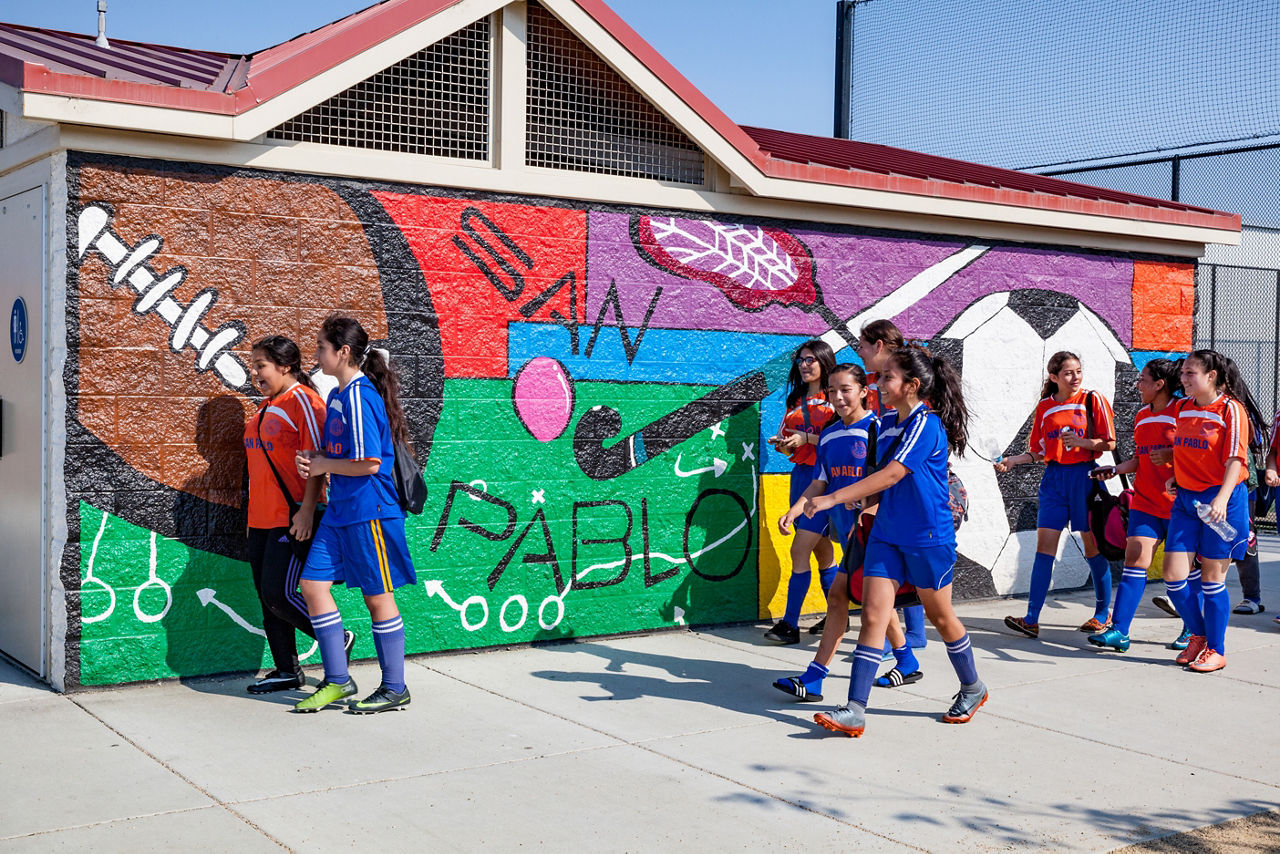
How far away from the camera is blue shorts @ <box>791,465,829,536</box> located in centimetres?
752

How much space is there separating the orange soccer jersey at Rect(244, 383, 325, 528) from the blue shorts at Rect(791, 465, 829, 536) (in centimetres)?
296

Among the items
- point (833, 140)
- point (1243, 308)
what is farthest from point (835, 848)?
point (1243, 308)

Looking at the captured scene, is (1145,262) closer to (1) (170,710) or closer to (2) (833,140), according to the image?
(2) (833,140)

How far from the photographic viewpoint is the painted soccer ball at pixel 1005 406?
9.45m

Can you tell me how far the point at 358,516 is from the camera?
19.5 feet

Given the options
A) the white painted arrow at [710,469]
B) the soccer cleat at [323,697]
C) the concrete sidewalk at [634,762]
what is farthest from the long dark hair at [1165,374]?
the soccer cleat at [323,697]

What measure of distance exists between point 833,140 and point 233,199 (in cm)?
701

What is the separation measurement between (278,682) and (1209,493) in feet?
17.7

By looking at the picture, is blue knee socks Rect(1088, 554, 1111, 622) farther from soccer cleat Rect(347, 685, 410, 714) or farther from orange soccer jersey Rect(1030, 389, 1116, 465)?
soccer cleat Rect(347, 685, 410, 714)

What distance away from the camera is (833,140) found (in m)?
12.1

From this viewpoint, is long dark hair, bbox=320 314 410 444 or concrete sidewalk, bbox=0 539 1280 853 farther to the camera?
long dark hair, bbox=320 314 410 444

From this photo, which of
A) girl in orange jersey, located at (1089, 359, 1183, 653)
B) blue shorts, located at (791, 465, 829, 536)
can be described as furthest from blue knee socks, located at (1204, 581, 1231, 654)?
blue shorts, located at (791, 465, 829, 536)

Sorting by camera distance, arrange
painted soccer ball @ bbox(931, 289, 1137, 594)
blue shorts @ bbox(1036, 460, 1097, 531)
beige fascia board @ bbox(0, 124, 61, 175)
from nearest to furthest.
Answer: beige fascia board @ bbox(0, 124, 61, 175), blue shorts @ bbox(1036, 460, 1097, 531), painted soccer ball @ bbox(931, 289, 1137, 594)

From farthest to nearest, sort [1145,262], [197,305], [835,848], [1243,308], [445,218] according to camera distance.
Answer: [1243,308] → [1145,262] → [445,218] → [197,305] → [835,848]
